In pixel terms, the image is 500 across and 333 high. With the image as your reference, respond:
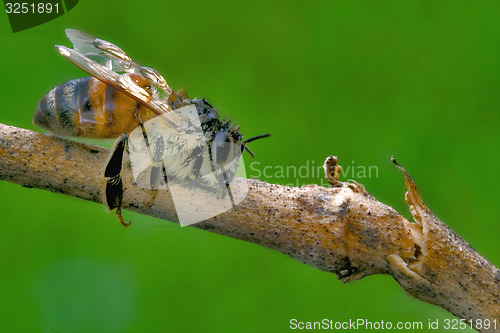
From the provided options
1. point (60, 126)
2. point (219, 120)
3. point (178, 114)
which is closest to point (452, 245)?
point (219, 120)

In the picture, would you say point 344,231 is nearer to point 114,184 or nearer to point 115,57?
point 114,184

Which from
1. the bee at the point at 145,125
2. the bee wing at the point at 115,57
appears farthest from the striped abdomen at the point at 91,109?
the bee wing at the point at 115,57

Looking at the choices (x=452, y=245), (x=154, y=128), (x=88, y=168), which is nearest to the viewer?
(x=452, y=245)

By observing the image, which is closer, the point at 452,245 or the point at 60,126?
the point at 452,245

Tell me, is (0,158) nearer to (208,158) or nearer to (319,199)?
(208,158)

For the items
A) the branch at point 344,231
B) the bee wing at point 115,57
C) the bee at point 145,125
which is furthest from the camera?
the bee wing at point 115,57

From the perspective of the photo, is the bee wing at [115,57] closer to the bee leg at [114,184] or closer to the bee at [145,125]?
the bee at [145,125]
